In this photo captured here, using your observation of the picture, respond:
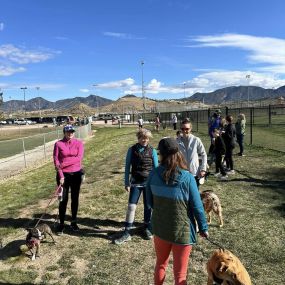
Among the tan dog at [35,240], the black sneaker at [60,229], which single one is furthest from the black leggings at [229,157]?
the tan dog at [35,240]

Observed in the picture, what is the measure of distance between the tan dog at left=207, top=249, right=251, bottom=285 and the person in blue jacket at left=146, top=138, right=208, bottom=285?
0.26m

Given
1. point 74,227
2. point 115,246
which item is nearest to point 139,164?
point 115,246

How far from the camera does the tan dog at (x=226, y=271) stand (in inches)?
156

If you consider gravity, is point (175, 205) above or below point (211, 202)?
above

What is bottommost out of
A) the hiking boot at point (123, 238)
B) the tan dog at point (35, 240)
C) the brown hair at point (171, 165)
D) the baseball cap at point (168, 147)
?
the hiking boot at point (123, 238)

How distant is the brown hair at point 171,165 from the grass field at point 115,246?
2.19 meters

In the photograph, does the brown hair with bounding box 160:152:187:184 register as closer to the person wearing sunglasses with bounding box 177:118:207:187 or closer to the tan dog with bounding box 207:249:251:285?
the tan dog with bounding box 207:249:251:285

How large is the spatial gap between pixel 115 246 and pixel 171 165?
11.0 ft

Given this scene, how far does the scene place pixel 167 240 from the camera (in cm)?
415

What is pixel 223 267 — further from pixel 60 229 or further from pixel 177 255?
pixel 60 229

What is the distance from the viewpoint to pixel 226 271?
3.97m

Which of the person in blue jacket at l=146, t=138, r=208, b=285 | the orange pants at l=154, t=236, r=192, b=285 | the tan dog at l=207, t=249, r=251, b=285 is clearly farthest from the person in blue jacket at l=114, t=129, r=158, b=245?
the tan dog at l=207, t=249, r=251, b=285

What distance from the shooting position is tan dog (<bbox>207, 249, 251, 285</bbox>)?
13.0ft

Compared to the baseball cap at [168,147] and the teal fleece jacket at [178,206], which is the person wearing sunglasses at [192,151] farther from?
the baseball cap at [168,147]
